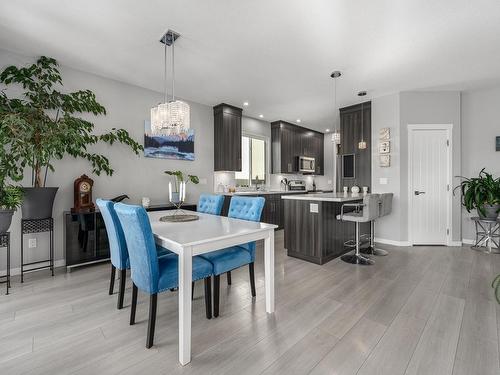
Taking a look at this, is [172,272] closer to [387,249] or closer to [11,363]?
[11,363]

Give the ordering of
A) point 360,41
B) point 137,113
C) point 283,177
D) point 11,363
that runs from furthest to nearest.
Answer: point 283,177 → point 137,113 → point 360,41 → point 11,363

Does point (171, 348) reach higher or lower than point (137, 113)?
lower

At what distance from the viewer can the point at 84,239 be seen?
3.18 meters

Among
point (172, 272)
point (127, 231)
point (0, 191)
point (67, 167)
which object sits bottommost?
point (172, 272)

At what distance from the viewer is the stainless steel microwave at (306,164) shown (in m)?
6.61

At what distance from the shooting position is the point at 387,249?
4.12 m

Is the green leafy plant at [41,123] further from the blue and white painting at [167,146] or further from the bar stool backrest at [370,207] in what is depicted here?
the bar stool backrest at [370,207]

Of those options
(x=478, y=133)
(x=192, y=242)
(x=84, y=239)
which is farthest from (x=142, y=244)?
(x=478, y=133)

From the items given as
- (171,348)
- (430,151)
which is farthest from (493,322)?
(430,151)

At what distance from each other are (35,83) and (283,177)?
5272mm

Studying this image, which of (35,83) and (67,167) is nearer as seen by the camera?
(35,83)

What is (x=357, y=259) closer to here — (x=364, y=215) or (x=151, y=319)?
(x=364, y=215)

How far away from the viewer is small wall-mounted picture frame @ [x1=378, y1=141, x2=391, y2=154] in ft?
14.6

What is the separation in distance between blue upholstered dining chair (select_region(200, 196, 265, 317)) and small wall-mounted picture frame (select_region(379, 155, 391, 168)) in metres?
3.17
